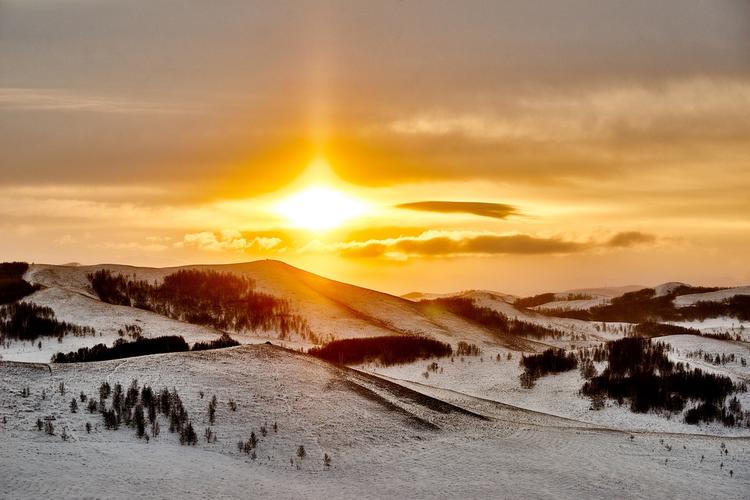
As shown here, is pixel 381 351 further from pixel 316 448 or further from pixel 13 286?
pixel 316 448

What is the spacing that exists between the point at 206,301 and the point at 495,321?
163 feet

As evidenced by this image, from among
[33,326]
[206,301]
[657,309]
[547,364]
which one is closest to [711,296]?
[657,309]

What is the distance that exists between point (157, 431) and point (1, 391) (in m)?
6.16

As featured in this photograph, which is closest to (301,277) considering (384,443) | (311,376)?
(311,376)

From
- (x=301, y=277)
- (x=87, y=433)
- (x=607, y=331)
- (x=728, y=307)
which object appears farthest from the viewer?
(x=728, y=307)

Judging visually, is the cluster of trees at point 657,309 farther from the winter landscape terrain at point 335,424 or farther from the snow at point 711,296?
the winter landscape terrain at point 335,424

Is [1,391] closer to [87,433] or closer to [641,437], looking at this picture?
[87,433]

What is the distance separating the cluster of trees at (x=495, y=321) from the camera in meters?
107

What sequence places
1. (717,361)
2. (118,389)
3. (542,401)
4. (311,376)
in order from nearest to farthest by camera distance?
(118,389)
(311,376)
(542,401)
(717,361)

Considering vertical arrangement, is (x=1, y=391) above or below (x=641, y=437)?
above

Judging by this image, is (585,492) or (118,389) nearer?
(585,492)

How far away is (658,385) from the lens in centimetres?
4691

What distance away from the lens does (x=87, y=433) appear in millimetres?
24484

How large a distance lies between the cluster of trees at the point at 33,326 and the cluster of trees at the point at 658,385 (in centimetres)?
3842
